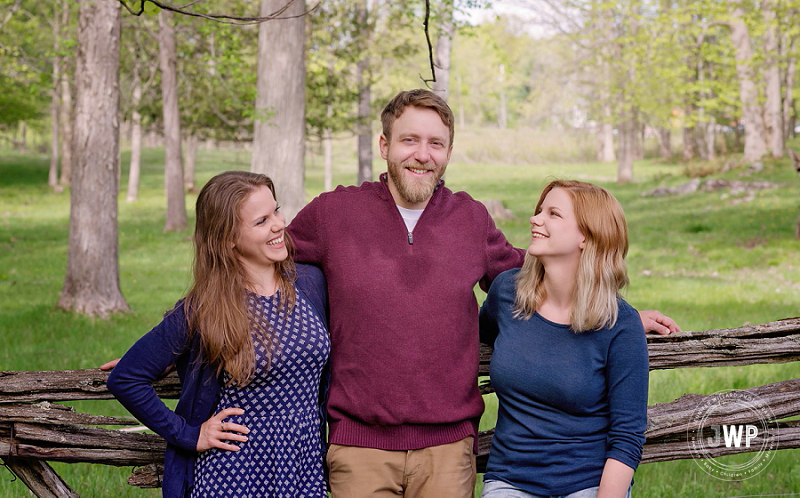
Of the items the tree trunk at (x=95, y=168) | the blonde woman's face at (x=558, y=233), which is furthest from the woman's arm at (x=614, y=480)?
the tree trunk at (x=95, y=168)

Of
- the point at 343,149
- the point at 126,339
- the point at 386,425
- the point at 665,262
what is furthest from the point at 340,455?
the point at 343,149

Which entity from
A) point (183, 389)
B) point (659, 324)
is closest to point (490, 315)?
point (659, 324)

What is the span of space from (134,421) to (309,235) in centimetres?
132

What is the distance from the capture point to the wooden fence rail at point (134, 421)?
129 inches

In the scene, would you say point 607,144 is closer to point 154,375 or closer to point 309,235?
point 309,235

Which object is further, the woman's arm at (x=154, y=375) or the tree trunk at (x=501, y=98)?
the tree trunk at (x=501, y=98)

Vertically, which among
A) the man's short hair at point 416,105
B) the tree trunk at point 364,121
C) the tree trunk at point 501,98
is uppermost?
the tree trunk at point 501,98

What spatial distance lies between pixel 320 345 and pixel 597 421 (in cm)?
111

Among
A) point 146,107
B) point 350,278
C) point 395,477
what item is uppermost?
point 146,107

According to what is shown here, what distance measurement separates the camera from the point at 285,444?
2924 mm

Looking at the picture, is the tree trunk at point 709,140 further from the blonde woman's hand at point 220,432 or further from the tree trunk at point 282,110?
the blonde woman's hand at point 220,432

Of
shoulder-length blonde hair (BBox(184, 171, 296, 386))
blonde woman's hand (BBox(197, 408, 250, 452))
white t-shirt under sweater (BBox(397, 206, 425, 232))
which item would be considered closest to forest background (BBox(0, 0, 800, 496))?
white t-shirt under sweater (BBox(397, 206, 425, 232))

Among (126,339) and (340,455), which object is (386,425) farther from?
(126,339)

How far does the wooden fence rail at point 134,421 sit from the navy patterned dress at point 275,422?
23.5 inches
